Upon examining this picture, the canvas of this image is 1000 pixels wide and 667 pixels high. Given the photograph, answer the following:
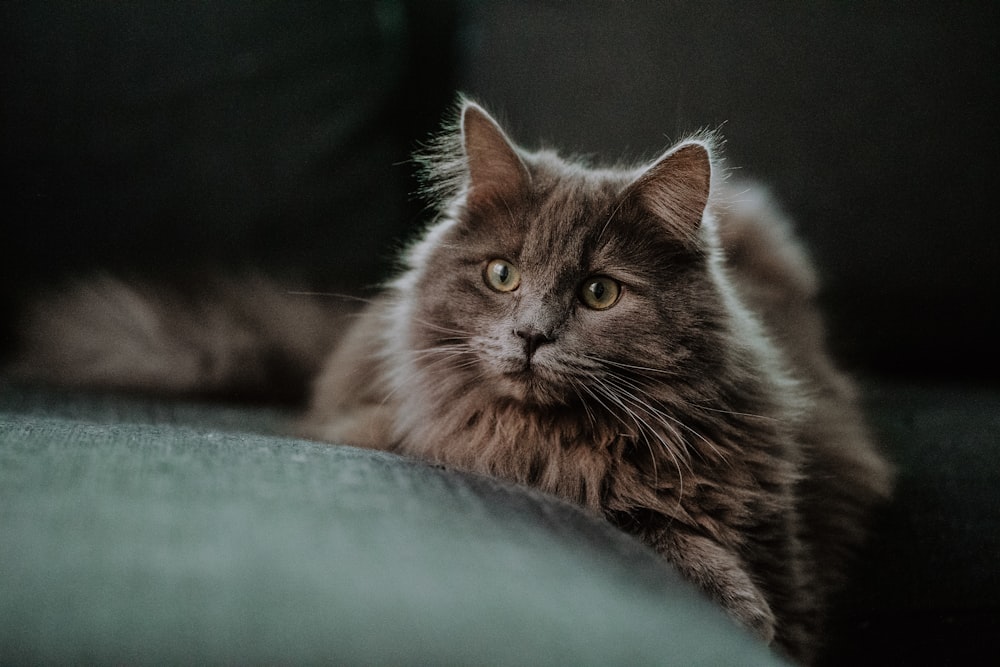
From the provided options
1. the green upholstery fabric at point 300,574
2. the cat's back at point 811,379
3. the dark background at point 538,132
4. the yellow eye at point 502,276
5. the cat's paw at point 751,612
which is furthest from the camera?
the dark background at point 538,132

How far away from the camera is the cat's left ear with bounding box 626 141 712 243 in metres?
1.00

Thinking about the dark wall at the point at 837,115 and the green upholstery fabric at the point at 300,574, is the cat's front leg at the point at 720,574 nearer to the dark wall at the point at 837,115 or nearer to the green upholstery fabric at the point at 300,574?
the green upholstery fabric at the point at 300,574

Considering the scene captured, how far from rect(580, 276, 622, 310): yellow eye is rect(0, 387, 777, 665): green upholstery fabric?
0.37m

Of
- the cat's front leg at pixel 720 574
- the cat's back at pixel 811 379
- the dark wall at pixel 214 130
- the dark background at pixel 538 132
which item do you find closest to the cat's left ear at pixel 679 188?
the cat's back at pixel 811 379

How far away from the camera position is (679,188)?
102cm

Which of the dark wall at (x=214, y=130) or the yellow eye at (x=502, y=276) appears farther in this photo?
the dark wall at (x=214, y=130)

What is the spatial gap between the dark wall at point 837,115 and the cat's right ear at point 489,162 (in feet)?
0.95

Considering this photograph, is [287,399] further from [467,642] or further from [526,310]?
[467,642]

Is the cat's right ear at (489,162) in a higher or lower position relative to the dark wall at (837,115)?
lower

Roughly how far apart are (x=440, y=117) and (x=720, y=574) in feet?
3.09

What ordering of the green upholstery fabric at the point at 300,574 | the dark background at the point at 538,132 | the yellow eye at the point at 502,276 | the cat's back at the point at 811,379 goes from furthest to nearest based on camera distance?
the dark background at the point at 538,132, the cat's back at the point at 811,379, the yellow eye at the point at 502,276, the green upholstery fabric at the point at 300,574

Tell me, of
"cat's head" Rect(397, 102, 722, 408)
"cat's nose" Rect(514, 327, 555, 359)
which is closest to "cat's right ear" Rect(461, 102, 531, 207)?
"cat's head" Rect(397, 102, 722, 408)

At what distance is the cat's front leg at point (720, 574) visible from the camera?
2.84ft

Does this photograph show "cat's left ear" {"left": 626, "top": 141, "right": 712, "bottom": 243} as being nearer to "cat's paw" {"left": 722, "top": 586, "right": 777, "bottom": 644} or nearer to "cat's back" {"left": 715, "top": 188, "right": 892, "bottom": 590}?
"cat's back" {"left": 715, "top": 188, "right": 892, "bottom": 590}
